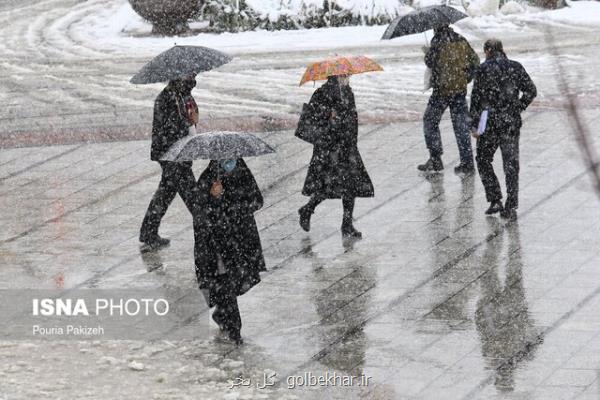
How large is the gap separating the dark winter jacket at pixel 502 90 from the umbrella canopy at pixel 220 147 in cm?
333

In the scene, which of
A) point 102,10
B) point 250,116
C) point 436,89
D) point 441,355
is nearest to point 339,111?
point 436,89

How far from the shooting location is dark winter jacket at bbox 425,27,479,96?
11.7 m

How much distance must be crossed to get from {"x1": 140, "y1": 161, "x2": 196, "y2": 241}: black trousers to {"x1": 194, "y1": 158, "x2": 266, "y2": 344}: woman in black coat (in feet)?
6.29

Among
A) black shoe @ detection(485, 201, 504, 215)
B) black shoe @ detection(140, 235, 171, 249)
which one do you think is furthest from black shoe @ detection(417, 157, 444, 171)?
black shoe @ detection(140, 235, 171, 249)

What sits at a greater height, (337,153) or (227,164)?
(227,164)

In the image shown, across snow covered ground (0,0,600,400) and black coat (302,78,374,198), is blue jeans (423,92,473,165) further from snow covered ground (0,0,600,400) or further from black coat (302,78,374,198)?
black coat (302,78,374,198)

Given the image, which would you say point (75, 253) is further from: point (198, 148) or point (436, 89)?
point (436, 89)

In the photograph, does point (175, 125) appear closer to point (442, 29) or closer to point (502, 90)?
point (502, 90)

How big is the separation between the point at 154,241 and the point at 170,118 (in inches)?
45.6

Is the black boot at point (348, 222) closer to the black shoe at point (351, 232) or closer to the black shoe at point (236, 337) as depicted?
the black shoe at point (351, 232)

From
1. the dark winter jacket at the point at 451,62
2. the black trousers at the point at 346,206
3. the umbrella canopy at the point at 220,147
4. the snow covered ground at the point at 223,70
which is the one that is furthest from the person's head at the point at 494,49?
the umbrella canopy at the point at 220,147

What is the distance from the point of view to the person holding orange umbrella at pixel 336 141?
395 inches

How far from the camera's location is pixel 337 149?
10.1 meters

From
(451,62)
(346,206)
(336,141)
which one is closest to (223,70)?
(451,62)
